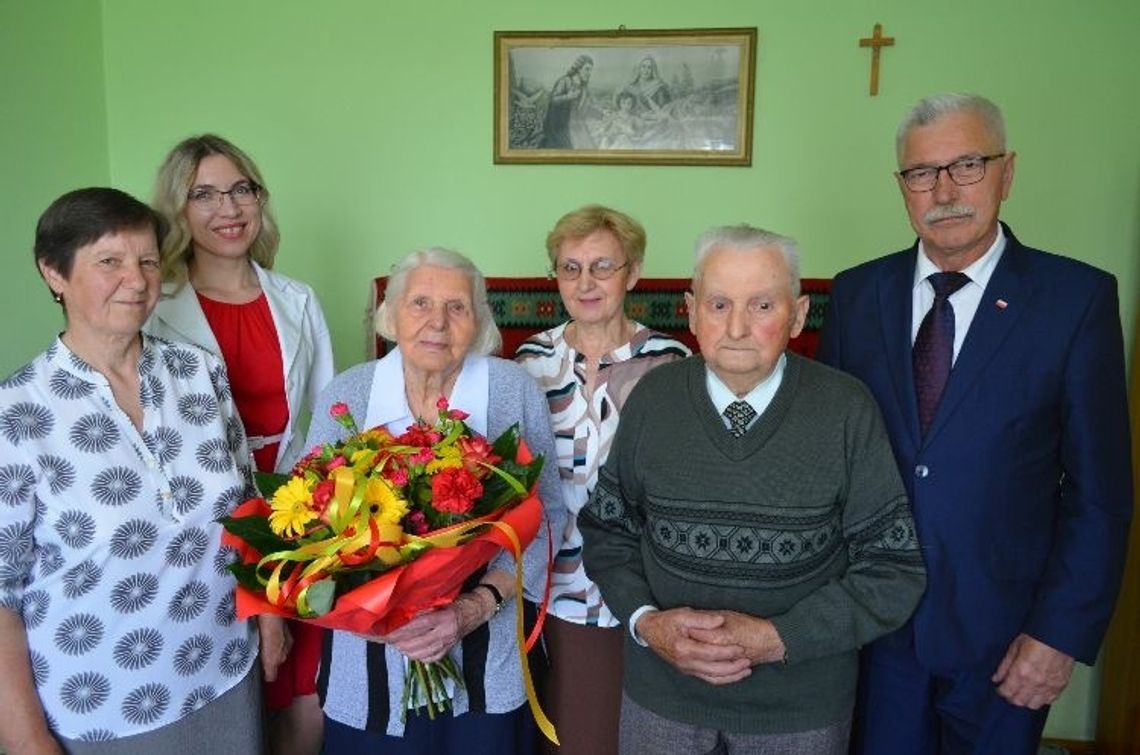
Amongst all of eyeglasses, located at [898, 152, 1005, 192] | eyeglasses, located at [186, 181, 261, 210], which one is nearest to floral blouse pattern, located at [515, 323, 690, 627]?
eyeglasses, located at [898, 152, 1005, 192]

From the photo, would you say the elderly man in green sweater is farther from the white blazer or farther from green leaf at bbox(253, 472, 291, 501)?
the white blazer

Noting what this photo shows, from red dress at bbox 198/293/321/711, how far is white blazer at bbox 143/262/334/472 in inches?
0.9

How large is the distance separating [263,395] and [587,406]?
2.76ft

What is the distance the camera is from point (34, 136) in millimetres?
2645

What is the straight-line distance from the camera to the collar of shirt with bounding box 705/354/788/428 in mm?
1494

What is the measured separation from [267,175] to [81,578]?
2.12 metres

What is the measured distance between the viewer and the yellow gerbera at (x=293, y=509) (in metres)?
A: 1.31

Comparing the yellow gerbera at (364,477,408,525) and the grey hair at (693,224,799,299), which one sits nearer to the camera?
the yellow gerbera at (364,477,408,525)

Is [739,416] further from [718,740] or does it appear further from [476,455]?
[718,740]

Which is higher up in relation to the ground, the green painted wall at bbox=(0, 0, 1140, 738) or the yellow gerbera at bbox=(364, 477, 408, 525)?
the green painted wall at bbox=(0, 0, 1140, 738)

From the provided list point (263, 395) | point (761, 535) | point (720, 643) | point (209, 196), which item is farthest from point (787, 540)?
point (209, 196)

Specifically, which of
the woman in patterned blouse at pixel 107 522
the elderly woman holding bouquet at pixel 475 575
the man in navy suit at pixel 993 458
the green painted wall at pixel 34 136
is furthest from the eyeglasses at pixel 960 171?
the green painted wall at pixel 34 136

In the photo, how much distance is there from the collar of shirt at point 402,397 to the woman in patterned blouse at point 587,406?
26 centimetres

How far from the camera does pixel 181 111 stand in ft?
10.5
